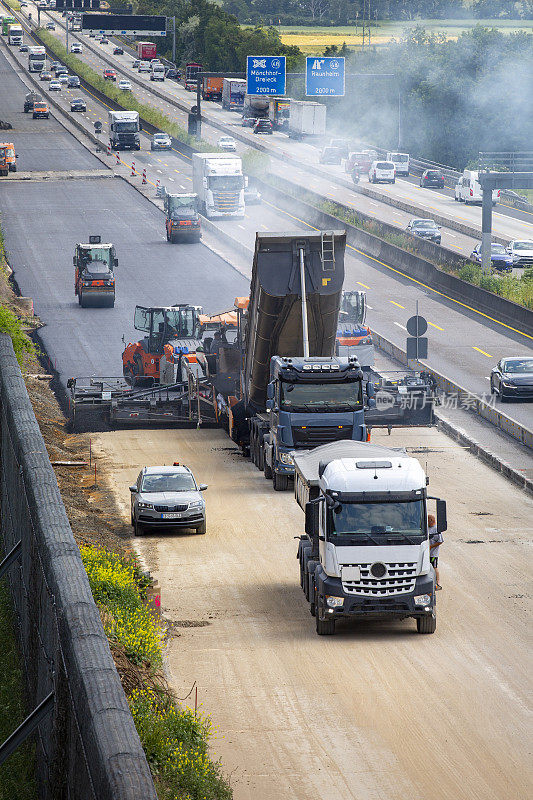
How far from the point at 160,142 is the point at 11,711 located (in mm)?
96271

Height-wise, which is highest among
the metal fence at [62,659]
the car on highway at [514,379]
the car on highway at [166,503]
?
the metal fence at [62,659]

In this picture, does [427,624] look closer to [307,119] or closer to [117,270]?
→ [117,270]

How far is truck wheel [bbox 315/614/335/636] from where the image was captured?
2080 cm

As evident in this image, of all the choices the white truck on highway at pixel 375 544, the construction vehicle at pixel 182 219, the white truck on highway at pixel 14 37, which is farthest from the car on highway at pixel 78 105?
the white truck on highway at pixel 375 544

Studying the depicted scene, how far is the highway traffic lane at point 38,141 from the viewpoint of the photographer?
9906 cm

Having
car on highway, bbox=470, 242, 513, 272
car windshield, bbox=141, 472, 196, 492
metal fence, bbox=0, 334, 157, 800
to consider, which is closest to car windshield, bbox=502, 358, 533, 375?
car windshield, bbox=141, 472, 196, 492

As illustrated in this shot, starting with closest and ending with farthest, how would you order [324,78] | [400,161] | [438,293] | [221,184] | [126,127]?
[438,293] < [221,184] < [324,78] < [126,127] < [400,161]

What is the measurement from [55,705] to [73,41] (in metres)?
181

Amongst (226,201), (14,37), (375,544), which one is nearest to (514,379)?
(375,544)

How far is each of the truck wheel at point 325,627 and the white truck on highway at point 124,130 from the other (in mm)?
87360

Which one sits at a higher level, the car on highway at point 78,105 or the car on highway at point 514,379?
the car on highway at point 78,105

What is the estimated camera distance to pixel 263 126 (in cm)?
12500

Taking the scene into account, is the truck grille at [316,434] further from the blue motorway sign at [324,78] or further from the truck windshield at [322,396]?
the blue motorway sign at [324,78]

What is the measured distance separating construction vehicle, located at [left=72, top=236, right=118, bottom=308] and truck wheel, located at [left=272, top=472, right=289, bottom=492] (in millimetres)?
26645
